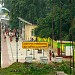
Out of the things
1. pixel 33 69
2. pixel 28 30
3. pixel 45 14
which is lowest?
pixel 33 69

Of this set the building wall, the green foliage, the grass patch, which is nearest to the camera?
the grass patch

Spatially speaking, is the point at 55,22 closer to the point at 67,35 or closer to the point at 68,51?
the point at 67,35

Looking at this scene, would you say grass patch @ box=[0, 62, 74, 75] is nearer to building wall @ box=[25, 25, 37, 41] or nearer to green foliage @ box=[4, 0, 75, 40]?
green foliage @ box=[4, 0, 75, 40]

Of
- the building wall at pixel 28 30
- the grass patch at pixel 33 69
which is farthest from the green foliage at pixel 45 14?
the grass patch at pixel 33 69

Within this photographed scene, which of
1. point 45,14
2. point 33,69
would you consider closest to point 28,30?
point 45,14

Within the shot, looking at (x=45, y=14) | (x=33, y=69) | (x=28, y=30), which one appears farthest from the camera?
(x=45, y=14)

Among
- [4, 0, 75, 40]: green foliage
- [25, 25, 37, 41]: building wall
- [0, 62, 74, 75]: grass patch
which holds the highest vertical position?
[4, 0, 75, 40]: green foliage

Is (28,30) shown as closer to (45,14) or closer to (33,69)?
(45,14)

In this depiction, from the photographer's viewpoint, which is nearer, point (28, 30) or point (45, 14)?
point (28, 30)

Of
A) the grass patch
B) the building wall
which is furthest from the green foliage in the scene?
the grass patch

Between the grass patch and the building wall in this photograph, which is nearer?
the grass patch

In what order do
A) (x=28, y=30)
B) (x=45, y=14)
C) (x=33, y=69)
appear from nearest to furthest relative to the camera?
(x=33, y=69) → (x=28, y=30) → (x=45, y=14)

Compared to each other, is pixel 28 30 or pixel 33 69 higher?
pixel 28 30

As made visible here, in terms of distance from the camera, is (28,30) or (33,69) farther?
(28,30)
